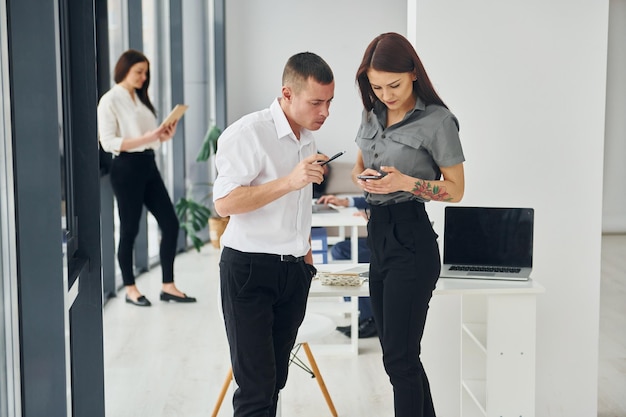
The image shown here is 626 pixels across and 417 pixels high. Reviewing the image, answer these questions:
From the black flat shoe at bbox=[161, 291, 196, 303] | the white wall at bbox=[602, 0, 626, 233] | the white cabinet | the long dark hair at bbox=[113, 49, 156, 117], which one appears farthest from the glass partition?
the white wall at bbox=[602, 0, 626, 233]

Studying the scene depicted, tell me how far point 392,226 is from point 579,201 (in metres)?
1.19

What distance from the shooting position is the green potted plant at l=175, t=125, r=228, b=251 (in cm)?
810

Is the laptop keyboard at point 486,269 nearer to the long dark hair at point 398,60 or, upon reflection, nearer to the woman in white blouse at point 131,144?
the long dark hair at point 398,60

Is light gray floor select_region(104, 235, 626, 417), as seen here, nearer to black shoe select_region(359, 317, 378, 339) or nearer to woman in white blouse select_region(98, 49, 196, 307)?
black shoe select_region(359, 317, 378, 339)

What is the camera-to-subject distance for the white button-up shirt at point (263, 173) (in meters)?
2.57

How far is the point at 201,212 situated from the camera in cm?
816

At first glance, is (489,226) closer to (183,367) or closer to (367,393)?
(367,393)

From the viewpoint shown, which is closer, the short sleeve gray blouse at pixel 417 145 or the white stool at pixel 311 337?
the short sleeve gray blouse at pixel 417 145

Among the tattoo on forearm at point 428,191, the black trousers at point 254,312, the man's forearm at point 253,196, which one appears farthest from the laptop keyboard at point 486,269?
the man's forearm at point 253,196

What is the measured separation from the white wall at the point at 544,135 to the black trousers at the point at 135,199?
2782 millimetres

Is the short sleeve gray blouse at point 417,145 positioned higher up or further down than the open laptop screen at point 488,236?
higher up

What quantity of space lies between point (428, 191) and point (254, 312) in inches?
29.8

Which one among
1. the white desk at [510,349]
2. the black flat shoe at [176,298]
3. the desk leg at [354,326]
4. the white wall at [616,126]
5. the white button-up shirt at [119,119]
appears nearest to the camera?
the white desk at [510,349]

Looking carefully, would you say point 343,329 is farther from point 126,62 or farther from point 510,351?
point 126,62
